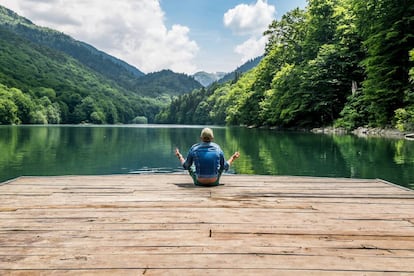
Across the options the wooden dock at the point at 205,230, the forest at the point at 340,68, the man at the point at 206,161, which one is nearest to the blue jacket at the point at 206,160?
the man at the point at 206,161

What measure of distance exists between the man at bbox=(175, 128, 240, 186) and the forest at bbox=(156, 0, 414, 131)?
24.7 m

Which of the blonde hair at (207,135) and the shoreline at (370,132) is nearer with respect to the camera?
the blonde hair at (207,135)

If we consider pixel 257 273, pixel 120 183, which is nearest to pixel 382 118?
pixel 120 183

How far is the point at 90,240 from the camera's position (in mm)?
3844

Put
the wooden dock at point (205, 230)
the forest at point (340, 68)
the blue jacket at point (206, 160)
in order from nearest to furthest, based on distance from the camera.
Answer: the wooden dock at point (205, 230), the blue jacket at point (206, 160), the forest at point (340, 68)

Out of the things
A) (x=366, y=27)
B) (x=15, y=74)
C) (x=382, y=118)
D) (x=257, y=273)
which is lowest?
(x=257, y=273)

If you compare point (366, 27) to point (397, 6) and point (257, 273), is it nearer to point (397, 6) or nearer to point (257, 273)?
point (397, 6)

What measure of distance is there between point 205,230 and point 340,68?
46.7 m

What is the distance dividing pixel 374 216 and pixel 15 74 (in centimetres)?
15834

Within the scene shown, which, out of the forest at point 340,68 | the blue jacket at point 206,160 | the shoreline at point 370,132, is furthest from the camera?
the shoreline at point 370,132

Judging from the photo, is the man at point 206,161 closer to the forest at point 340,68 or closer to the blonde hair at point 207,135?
the blonde hair at point 207,135

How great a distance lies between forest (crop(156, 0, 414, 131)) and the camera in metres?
32.0

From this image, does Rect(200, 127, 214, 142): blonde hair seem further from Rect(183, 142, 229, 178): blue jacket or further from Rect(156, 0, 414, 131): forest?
Rect(156, 0, 414, 131): forest

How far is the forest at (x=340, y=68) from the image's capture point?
3203cm
